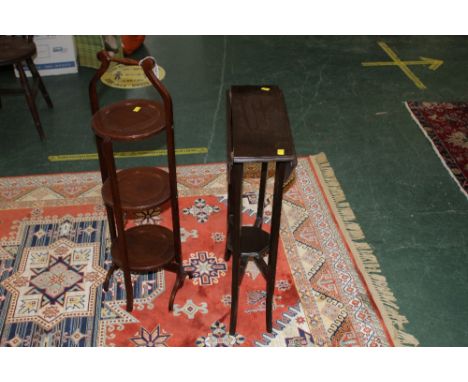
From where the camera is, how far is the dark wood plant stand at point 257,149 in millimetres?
2477

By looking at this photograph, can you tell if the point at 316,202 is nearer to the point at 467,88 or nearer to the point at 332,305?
the point at 332,305

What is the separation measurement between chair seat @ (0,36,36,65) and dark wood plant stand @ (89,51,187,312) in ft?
6.26

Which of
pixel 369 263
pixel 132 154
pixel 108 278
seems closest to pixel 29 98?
pixel 132 154

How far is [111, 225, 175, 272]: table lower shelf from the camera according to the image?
3150 mm

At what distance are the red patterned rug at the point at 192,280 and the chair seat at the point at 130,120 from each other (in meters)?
1.29

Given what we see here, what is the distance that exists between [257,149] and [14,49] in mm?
3084

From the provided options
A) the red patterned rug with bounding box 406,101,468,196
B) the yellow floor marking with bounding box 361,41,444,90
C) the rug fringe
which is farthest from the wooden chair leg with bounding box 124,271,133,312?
the yellow floor marking with bounding box 361,41,444,90

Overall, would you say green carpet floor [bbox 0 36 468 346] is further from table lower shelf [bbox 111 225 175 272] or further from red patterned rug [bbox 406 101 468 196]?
table lower shelf [bbox 111 225 175 272]

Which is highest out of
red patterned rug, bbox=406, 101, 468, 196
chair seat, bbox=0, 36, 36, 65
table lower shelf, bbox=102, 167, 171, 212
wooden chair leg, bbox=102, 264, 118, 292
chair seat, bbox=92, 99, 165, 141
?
chair seat, bbox=92, 99, 165, 141

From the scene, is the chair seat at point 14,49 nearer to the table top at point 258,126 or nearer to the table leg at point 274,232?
the table top at point 258,126

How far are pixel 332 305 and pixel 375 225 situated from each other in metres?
0.91

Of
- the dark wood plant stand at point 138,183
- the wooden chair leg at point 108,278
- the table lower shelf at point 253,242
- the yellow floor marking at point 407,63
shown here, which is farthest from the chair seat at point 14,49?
the yellow floor marking at point 407,63

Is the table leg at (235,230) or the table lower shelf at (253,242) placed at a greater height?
the table leg at (235,230)

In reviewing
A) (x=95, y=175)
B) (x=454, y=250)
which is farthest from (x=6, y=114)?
(x=454, y=250)
